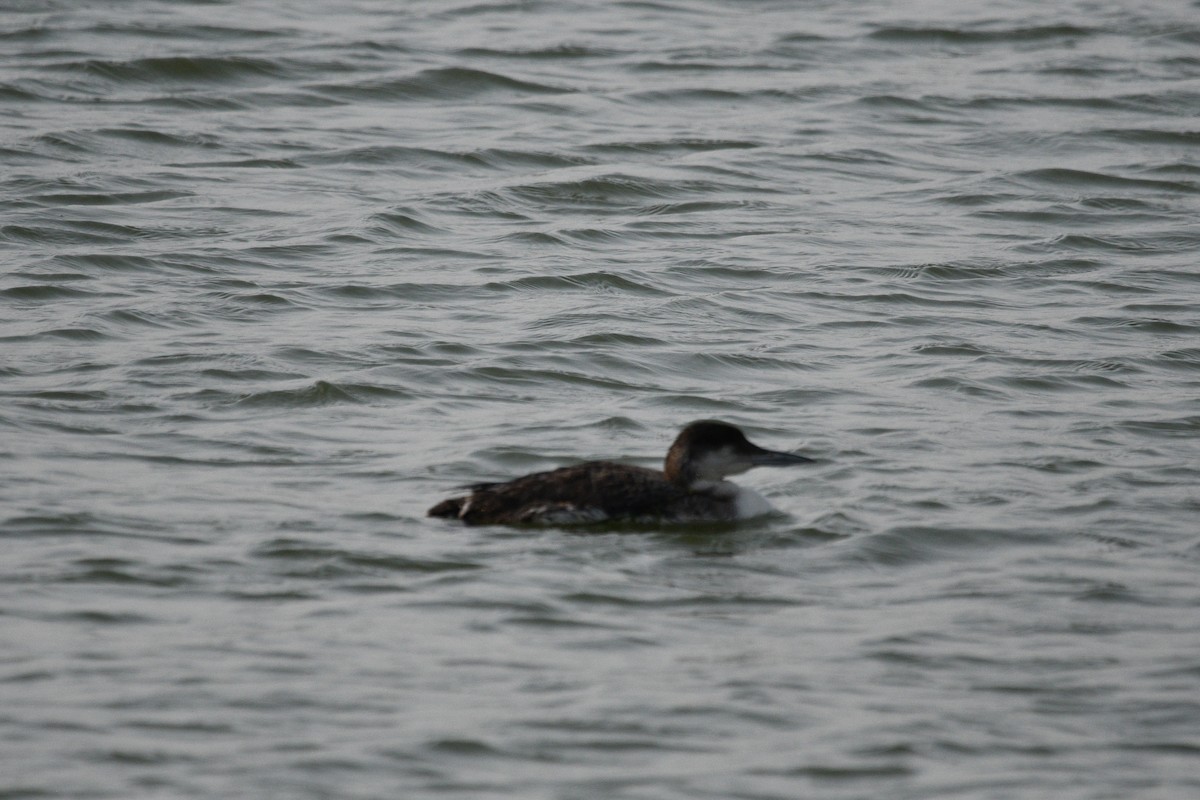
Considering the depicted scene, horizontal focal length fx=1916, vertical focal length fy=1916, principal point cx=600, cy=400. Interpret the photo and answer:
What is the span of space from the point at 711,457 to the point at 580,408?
179cm

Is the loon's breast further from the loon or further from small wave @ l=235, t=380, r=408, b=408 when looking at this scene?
small wave @ l=235, t=380, r=408, b=408

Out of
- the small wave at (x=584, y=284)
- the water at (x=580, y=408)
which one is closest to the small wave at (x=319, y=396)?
the water at (x=580, y=408)

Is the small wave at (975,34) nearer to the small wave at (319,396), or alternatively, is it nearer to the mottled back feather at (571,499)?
the small wave at (319,396)

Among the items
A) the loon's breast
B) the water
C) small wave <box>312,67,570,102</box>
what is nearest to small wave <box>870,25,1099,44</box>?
the water

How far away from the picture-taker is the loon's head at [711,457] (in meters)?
8.29

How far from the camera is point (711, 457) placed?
8.30m

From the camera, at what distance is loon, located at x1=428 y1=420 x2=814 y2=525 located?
26.2 ft

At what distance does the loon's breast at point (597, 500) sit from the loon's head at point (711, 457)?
44 mm

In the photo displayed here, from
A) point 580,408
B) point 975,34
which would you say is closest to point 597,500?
point 580,408

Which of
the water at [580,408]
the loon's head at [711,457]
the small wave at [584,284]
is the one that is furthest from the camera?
the small wave at [584,284]

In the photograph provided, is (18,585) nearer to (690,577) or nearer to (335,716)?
(335,716)

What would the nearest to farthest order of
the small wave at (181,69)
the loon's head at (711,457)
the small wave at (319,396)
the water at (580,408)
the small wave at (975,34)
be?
the water at (580,408)
the loon's head at (711,457)
the small wave at (319,396)
the small wave at (181,69)
the small wave at (975,34)

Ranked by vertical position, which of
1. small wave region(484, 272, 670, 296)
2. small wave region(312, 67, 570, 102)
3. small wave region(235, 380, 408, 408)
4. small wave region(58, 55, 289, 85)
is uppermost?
small wave region(58, 55, 289, 85)

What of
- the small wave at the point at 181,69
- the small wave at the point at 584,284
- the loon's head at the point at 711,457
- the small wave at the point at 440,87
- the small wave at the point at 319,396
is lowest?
the small wave at the point at 584,284
